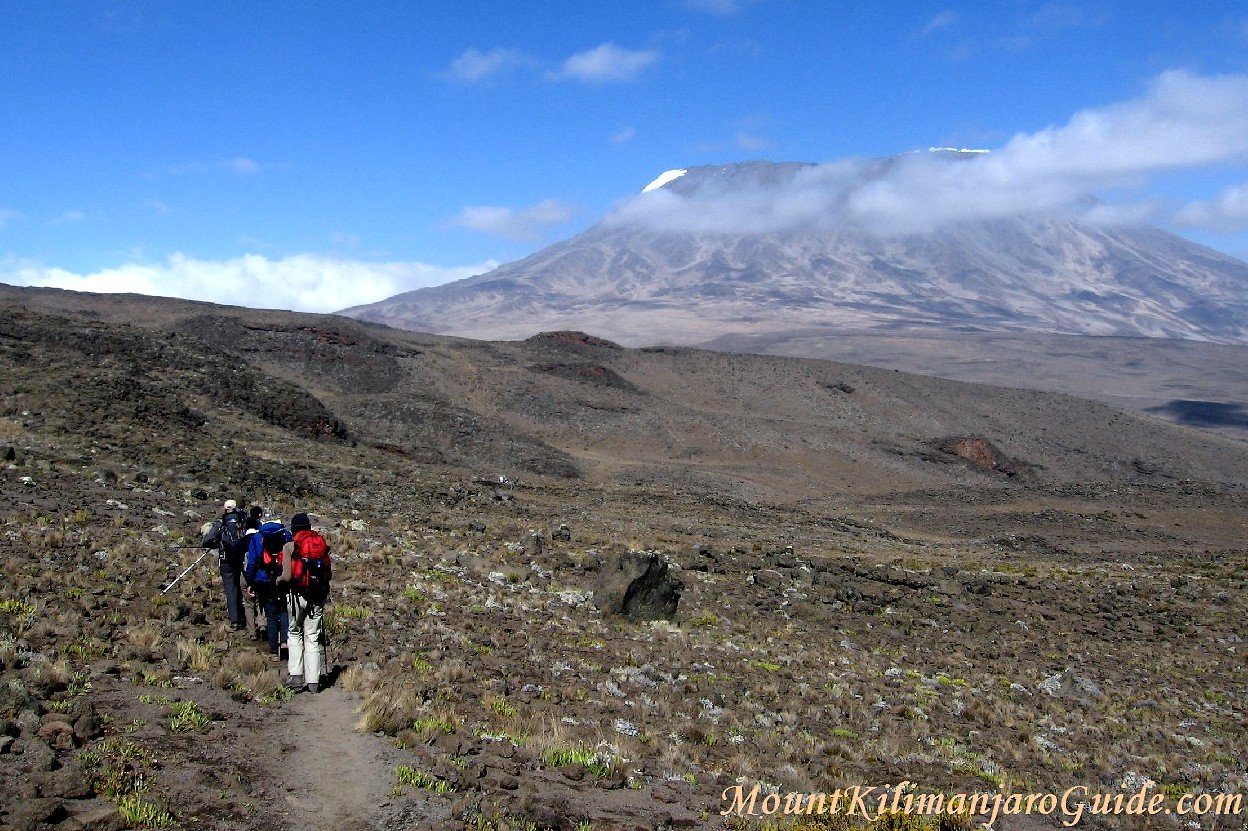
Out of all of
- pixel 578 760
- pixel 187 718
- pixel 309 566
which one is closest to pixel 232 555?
pixel 309 566

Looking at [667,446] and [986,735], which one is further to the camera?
[667,446]

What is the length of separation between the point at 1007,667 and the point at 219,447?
19.1 m

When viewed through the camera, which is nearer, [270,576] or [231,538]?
[270,576]

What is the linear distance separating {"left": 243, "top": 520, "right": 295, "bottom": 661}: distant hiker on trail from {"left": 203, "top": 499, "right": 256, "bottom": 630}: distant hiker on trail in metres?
0.55

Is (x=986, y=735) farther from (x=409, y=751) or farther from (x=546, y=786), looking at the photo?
(x=409, y=751)

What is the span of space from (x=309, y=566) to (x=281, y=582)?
0.40 metres

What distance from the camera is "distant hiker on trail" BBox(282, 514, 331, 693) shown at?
8055 mm

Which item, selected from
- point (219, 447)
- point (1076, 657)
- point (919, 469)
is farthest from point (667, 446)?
point (1076, 657)

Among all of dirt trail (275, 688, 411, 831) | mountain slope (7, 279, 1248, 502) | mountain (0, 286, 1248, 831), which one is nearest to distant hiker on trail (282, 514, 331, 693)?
mountain (0, 286, 1248, 831)

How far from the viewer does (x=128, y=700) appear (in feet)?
22.2

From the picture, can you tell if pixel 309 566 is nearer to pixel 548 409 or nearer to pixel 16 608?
pixel 16 608

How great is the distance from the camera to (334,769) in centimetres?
631

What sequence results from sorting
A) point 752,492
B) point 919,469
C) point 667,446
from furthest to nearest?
point 919,469 → point 667,446 → point 752,492

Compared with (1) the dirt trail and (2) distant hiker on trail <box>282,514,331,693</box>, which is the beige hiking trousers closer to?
(2) distant hiker on trail <box>282,514,331,693</box>
